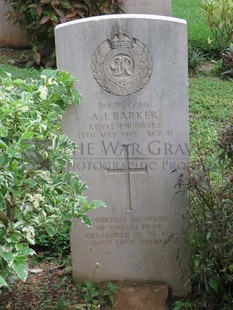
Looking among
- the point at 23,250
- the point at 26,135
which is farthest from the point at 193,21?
the point at 23,250

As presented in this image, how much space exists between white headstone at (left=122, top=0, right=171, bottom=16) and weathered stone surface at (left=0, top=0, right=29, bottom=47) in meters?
1.42

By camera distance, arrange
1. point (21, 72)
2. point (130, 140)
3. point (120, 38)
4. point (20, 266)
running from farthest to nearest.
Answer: point (21, 72) < point (130, 140) < point (120, 38) < point (20, 266)

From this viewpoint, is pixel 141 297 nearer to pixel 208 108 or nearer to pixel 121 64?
pixel 121 64

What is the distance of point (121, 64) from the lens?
4.44m

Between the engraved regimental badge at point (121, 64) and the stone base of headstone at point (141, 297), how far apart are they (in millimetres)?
1191

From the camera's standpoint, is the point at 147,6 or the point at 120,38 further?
the point at 147,6

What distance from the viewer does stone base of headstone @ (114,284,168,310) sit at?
4574 mm

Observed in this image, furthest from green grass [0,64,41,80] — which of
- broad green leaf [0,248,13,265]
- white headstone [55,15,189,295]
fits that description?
broad green leaf [0,248,13,265]

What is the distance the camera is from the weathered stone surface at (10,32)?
9.88 m

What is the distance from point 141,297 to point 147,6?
5.40 metres

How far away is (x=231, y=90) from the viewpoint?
8148 mm

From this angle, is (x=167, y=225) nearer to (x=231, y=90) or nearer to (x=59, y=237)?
(x=59, y=237)

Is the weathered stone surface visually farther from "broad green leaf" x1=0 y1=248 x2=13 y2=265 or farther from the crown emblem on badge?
"broad green leaf" x1=0 y1=248 x2=13 y2=265

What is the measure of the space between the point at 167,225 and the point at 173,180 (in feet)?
0.95
